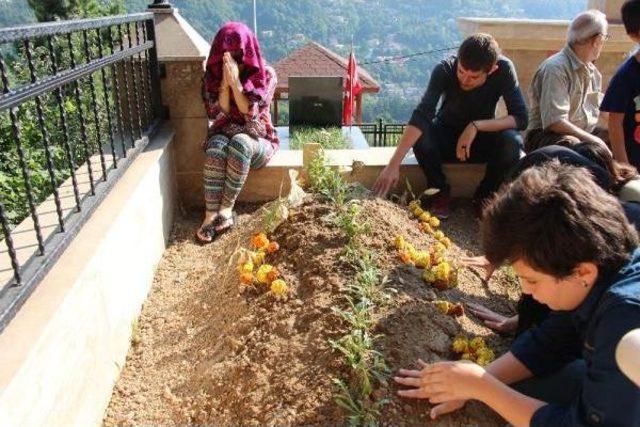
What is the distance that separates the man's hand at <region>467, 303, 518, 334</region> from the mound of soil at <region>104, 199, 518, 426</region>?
0.05m

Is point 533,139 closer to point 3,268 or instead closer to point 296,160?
point 296,160

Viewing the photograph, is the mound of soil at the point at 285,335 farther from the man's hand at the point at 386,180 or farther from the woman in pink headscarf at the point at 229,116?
the woman in pink headscarf at the point at 229,116

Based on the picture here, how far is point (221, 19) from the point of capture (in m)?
66.9

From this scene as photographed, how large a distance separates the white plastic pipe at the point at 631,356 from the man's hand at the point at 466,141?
3036 millimetres

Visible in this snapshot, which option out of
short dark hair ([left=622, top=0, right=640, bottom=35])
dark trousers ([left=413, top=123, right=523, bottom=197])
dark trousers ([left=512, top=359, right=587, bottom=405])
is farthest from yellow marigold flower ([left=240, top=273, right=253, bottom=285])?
short dark hair ([left=622, top=0, right=640, bottom=35])

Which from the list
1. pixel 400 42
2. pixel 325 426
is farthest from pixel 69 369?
pixel 400 42

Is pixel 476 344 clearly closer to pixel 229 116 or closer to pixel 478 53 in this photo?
pixel 478 53

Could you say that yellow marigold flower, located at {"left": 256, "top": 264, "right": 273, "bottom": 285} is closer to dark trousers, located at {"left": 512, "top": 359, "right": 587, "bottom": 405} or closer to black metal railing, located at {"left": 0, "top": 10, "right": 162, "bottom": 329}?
black metal railing, located at {"left": 0, "top": 10, "right": 162, "bottom": 329}

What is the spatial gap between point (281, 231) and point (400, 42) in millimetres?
89930

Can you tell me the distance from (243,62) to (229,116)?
1.34 feet

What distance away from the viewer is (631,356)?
38.7 inches

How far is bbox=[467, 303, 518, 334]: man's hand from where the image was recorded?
8.86 ft

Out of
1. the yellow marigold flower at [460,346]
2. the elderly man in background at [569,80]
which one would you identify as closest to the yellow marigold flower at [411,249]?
the yellow marigold flower at [460,346]

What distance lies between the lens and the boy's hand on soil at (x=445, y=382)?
5.94 ft
